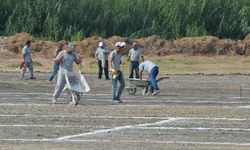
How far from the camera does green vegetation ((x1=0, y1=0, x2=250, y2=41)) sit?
62.9 meters

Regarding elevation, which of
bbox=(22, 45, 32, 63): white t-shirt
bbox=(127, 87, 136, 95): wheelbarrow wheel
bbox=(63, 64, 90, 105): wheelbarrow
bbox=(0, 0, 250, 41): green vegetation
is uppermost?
bbox=(0, 0, 250, 41): green vegetation

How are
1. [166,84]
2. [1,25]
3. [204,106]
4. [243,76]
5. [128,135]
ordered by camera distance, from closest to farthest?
[128,135] → [204,106] → [166,84] → [243,76] → [1,25]

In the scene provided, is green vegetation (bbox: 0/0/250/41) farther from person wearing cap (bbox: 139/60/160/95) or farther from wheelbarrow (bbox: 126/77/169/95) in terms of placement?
person wearing cap (bbox: 139/60/160/95)

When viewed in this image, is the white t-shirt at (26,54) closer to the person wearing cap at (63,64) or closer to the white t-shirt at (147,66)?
the white t-shirt at (147,66)

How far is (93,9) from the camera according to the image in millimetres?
64688

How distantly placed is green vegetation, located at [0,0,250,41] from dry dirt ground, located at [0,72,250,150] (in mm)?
27629

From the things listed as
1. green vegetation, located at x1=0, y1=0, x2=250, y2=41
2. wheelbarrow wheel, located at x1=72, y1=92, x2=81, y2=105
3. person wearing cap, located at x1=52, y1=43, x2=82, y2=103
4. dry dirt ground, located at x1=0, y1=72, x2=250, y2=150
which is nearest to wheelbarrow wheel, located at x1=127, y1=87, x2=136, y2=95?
dry dirt ground, located at x1=0, y1=72, x2=250, y2=150

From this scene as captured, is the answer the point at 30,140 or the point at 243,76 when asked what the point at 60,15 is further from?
the point at 30,140

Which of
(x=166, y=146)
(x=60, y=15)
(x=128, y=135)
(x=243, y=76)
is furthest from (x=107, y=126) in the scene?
(x=60, y=15)

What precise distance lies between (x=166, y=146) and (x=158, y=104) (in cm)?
1011

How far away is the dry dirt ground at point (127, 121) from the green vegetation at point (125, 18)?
2763cm

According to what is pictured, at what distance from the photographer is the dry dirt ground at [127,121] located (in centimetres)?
1881

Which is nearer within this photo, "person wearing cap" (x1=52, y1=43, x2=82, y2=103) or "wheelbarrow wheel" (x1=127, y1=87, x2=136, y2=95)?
"person wearing cap" (x1=52, y1=43, x2=82, y2=103)

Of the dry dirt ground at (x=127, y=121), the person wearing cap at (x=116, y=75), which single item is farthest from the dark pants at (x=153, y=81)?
the person wearing cap at (x=116, y=75)
